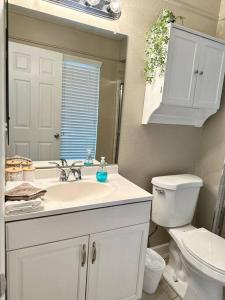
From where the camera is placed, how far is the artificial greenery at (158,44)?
1512 millimetres

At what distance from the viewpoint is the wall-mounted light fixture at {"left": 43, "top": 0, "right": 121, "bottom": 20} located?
1383mm

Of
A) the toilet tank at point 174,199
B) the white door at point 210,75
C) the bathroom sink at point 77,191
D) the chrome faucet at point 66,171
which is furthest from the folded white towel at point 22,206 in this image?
the white door at point 210,75

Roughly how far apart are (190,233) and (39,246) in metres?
1.12

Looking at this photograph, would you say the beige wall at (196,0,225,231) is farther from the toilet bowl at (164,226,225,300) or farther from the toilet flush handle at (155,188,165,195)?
the toilet flush handle at (155,188,165,195)

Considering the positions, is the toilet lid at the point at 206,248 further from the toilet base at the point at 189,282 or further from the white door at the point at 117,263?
the white door at the point at 117,263

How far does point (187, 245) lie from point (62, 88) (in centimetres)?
139

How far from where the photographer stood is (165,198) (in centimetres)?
177

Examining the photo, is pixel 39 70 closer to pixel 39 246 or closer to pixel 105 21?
pixel 105 21

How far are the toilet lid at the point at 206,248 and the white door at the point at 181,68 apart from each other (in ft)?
3.26

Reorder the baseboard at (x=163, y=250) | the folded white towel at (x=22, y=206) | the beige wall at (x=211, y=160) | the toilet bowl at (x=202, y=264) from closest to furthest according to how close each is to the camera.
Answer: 1. the folded white towel at (x=22, y=206)
2. the toilet bowl at (x=202, y=264)
3. the beige wall at (x=211, y=160)
4. the baseboard at (x=163, y=250)

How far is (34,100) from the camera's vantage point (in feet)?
4.71

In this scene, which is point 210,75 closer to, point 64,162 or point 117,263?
point 64,162

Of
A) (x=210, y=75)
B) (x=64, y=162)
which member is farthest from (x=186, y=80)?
(x=64, y=162)

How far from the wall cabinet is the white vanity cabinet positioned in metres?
0.78
